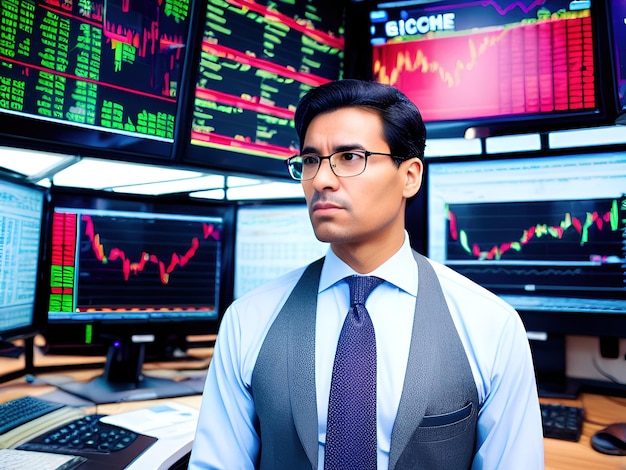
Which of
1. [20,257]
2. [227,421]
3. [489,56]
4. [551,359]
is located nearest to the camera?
→ [227,421]

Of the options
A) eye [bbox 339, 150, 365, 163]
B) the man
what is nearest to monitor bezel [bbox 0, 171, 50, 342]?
the man

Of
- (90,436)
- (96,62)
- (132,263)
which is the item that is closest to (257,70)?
(96,62)

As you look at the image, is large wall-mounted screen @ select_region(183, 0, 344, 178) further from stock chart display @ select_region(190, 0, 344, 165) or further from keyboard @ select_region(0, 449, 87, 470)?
keyboard @ select_region(0, 449, 87, 470)

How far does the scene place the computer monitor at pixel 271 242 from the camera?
1682mm

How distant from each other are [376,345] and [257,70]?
114cm

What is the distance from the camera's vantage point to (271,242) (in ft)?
5.56

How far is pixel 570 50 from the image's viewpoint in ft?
5.06

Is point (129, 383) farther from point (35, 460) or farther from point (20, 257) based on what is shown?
point (35, 460)

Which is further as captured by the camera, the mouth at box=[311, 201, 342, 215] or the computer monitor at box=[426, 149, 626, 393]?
the computer monitor at box=[426, 149, 626, 393]

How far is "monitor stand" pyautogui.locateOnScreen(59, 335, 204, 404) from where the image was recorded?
133 cm

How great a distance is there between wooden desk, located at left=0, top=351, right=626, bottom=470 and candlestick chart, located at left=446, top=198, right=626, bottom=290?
1.05 feet

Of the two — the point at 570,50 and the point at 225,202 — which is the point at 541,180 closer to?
the point at 570,50

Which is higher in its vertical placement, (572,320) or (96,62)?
(96,62)

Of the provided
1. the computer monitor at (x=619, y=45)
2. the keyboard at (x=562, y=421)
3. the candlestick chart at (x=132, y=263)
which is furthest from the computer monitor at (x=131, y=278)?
the computer monitor at (x=619, y=45)
